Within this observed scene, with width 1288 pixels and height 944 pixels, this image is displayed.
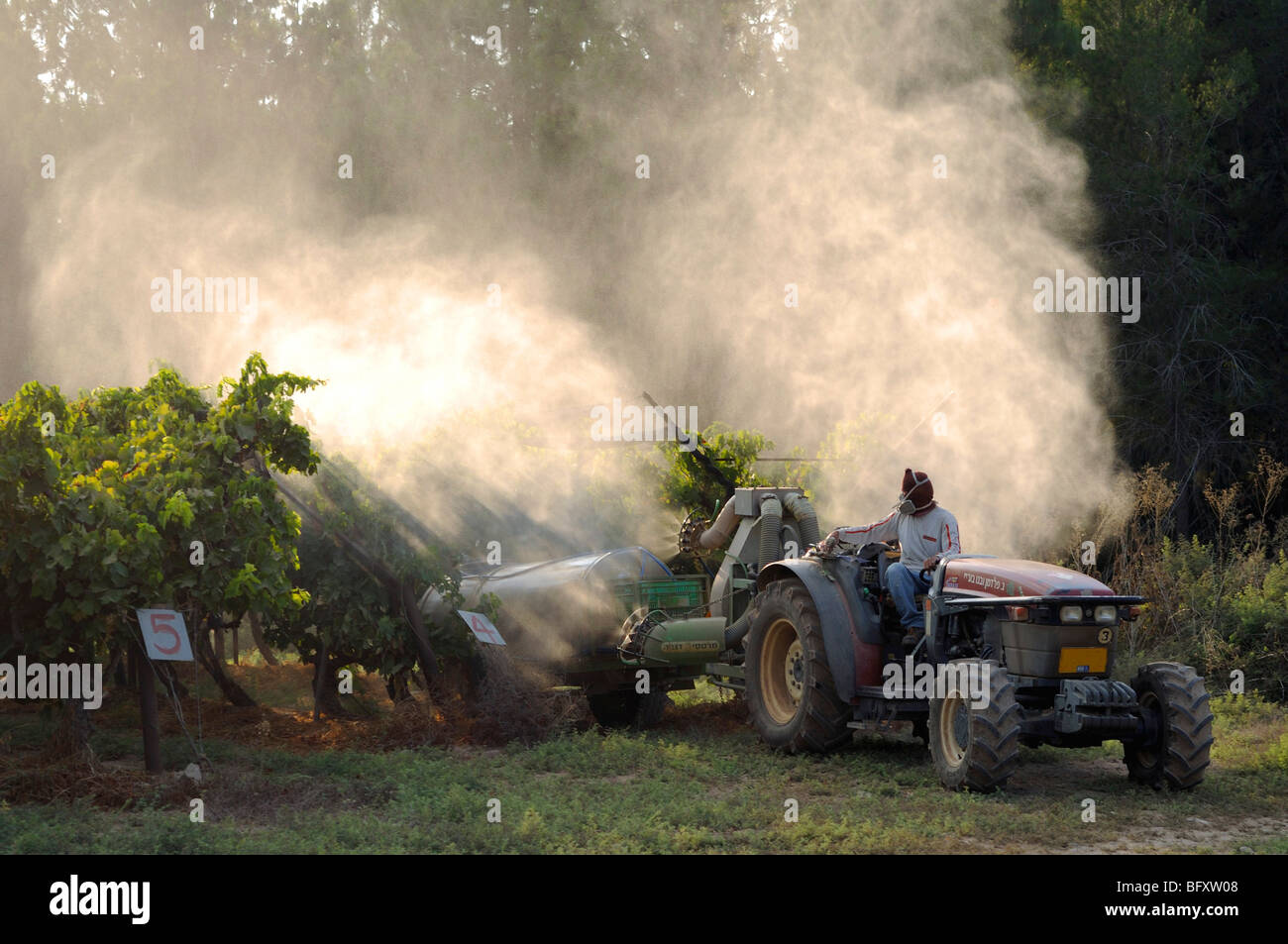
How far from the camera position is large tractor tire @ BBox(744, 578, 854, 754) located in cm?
1064

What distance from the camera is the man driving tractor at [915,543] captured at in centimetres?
1032

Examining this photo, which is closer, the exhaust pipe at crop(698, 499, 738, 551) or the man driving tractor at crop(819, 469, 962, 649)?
the man driving tractor at crop(819, 469, 962, 649)

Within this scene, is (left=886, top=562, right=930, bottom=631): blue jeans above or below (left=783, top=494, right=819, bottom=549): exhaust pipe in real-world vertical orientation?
below

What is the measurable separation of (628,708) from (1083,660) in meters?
5.41

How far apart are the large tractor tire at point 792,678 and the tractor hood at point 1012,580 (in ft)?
4.24

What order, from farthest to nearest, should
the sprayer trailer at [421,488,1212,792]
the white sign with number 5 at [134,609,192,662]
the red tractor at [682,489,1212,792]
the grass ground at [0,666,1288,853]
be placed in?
the white sign with number 5 at [134,609,192,662]
the sprayer trailer at [421,488,1212,792]
the red tractor at [682,489,1212,792]
the grass ground at [0,666,1288,853]

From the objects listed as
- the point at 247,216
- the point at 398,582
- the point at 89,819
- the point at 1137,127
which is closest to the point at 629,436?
the point at 398,582

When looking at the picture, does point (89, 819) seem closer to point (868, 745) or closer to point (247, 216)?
point (868, 745)

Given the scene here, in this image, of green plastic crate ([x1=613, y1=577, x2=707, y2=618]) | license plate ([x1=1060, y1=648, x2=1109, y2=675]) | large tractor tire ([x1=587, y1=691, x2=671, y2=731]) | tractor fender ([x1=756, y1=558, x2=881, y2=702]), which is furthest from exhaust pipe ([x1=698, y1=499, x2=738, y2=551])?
license plate ([x1=1060, y1=648, x2=1109, y2=675])

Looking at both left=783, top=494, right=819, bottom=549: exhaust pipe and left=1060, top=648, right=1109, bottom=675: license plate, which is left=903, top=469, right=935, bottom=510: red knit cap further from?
left=783, top=494, right=819, bottom=549: exhaust pipe

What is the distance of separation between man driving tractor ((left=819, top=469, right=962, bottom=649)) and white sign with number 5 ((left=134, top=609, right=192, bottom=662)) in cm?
534

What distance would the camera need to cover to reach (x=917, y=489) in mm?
10406

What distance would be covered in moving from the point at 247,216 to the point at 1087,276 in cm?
1906

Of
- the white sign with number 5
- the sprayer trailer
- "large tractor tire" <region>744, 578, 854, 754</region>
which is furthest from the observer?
"large tractor tire" <region>744, 578, 854, 754</region>
